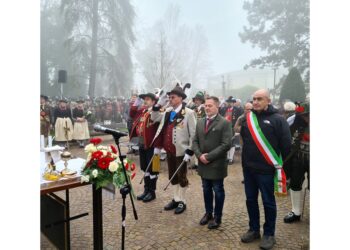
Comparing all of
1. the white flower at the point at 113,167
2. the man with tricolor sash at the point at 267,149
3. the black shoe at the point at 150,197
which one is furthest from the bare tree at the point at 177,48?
the white flower at the point at 113,167

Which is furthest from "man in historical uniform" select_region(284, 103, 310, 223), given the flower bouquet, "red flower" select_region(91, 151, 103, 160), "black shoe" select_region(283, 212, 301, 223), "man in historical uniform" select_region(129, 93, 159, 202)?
"red flower" select_region(91, 151, 103, 160)

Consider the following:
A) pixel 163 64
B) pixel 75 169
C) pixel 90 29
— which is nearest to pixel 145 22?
pixel 90 29

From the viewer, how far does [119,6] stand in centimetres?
2073

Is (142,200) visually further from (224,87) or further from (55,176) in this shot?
(224,87)

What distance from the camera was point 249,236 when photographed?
369cm

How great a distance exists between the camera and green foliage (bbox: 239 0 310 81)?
42.2ft

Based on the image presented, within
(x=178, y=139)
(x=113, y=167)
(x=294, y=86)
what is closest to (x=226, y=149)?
Answer: (x=178, y=139)

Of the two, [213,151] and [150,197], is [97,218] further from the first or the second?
[150,197]

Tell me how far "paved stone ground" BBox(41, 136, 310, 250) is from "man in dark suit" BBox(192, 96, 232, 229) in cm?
32

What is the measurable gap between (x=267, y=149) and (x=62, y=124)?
946 centimetres

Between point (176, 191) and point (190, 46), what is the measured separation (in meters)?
16.2

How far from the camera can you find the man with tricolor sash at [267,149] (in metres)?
3.40

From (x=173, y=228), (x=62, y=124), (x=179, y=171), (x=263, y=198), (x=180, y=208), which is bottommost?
(x=173, y=228)

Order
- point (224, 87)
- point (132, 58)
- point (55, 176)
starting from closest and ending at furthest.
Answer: point (55, 176) → point (224, 87) → point (132, 58)
